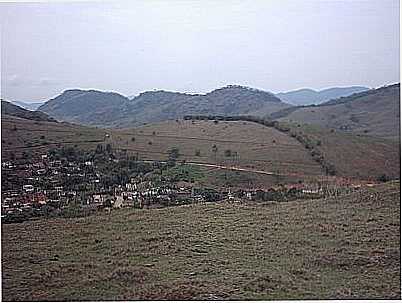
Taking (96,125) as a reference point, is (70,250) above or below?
below

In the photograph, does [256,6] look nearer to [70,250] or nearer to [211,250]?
[211,250]

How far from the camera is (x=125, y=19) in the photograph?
449 cm

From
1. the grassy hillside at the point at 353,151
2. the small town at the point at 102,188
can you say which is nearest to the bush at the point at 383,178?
the grassy hillside at the point at 353,151

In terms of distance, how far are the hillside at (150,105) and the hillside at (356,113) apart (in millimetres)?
198

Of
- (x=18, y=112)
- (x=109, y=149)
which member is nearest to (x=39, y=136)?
(x=18, y=112)

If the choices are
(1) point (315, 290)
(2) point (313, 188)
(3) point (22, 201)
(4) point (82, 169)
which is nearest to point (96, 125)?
(4) point (82, 169)

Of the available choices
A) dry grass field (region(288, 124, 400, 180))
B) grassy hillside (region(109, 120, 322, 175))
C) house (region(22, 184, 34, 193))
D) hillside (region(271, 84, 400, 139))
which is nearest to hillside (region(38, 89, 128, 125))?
grassy hillside (region(109, 120, 322, 175))

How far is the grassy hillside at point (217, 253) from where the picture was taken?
3.91 meters

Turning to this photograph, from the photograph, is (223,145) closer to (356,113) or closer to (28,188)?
(356,113)

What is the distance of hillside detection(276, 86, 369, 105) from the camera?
4.91 meters

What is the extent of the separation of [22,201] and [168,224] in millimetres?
1101

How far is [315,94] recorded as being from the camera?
4.98 meters

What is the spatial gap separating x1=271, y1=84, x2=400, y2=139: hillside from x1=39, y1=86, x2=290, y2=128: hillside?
20 centimetres

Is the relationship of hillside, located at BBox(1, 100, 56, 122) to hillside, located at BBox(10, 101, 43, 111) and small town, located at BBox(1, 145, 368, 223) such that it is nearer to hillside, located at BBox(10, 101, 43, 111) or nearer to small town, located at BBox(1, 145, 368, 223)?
hillside, located at BBox(10, 101, 43, 111)
